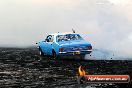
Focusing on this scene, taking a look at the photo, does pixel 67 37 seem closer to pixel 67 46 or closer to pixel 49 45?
pixel 49 45

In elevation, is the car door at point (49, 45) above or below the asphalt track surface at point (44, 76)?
above

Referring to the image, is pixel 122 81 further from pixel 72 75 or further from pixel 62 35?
pixel 62 35

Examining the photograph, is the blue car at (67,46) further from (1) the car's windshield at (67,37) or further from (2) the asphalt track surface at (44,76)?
(2) the asphalt track surface at (44,76)

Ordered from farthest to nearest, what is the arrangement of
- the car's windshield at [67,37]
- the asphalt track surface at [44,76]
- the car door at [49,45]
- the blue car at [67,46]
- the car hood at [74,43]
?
the car door at [49,45], the car's windshield at [67,37], the car hood at [74,43], the blue car at [67,46], the asphalt track surface at [44,76]

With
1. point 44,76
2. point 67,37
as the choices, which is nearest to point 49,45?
point 67,37

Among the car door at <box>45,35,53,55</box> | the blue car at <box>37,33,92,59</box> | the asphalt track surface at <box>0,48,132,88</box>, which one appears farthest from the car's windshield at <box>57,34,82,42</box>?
the asphalt track surface at <box>0,48,132,88</box>

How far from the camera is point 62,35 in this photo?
84.9 feet

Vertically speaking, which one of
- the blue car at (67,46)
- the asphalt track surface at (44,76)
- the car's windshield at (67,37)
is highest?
the car's windshield at (67,37)

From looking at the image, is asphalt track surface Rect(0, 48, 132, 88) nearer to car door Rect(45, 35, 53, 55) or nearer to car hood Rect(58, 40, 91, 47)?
car hood Rect(58, 40, 91, 47)

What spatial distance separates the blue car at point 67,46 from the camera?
24000mm

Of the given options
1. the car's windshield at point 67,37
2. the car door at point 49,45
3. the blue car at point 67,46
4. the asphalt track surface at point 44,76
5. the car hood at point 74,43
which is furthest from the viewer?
the car door at point 49,45

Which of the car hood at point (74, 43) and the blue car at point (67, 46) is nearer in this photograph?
the blue car at point (67, 46)

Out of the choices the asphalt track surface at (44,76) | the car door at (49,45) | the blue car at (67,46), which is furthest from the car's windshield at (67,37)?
the asphalt track surface at (44,76)

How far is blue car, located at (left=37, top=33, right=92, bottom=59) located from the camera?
78.7 ft
